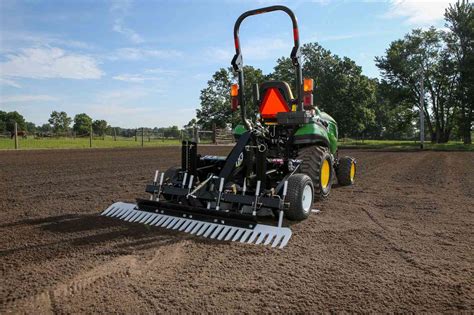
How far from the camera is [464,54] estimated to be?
118ft

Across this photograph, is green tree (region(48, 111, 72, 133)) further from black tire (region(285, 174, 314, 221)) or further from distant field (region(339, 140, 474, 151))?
black tire (region(285, 174, 314, 221))

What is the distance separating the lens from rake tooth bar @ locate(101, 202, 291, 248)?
136 inches

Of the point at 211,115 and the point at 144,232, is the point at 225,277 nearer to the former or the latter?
the point at 144,232

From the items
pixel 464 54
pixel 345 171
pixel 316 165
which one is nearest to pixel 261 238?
pixel 316 165

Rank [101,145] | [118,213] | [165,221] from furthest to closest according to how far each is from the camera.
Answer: [101,145] < [118,213] < [165,221]

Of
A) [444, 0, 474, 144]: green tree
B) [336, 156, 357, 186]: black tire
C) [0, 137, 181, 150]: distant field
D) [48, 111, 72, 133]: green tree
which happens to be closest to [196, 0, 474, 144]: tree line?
[444, 0, 474, 144]: green tree

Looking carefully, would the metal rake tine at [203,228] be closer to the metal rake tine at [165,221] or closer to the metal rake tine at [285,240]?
the metal rake tine at [165,221]

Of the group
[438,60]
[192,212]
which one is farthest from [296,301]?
[438,60]

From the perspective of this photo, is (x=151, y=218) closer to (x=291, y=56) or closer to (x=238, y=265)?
(x=238, y=265)

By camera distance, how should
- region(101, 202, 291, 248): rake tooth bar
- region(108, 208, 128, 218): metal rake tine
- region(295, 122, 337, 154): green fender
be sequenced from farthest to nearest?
region(295, 122, 337, 154): green fender
region(108, 208, 128, 218): metal rake tine
region(101, 202, 291, 248): rake tooth bar

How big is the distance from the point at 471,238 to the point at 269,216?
2.24m

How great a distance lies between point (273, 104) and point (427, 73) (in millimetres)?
40262

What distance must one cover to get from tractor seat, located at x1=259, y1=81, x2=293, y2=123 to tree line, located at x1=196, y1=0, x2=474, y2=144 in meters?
Answer: 22.8

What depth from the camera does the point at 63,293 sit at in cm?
248
